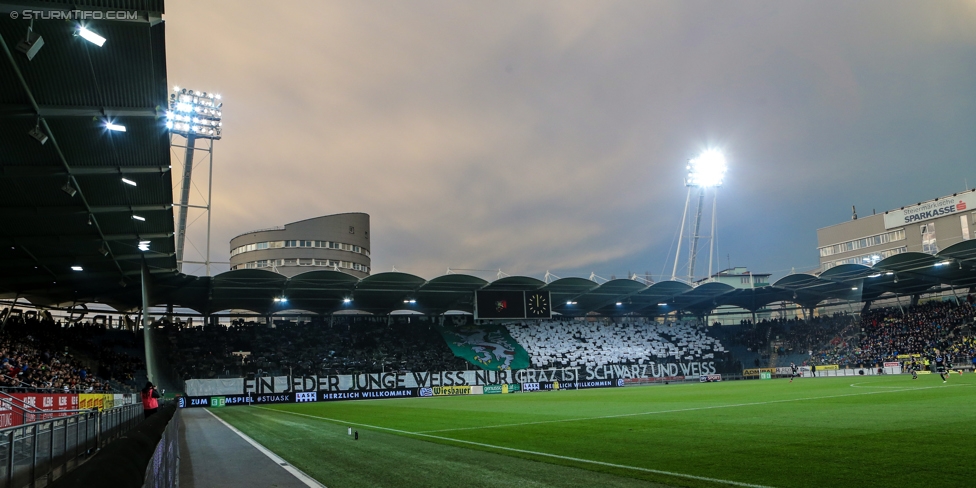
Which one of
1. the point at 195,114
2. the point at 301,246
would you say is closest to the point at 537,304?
the point at 195,114

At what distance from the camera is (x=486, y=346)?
65.1m

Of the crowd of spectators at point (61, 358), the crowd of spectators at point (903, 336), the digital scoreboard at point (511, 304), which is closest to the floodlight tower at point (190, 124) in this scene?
the crowd of spectators at point (61, 358)

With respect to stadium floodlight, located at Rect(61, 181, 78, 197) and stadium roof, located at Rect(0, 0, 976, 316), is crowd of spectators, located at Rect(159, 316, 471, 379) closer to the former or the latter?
stadium roof, located at Rect(0, 0, 976, 316)

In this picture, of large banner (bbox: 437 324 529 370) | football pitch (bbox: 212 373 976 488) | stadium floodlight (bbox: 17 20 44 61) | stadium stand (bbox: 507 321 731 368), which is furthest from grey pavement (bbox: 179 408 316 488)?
stadium stand (bbox: 507 321 731 368)

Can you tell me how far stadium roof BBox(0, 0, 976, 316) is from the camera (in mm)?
17438

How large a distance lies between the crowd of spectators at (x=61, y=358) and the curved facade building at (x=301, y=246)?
35942 millimetres

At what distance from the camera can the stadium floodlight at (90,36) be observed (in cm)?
1577

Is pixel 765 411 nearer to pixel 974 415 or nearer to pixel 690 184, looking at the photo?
pixel 974 415

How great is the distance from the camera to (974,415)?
49.8ft

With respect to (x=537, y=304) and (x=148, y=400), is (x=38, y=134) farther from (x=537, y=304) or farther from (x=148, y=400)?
(x=537, y=304)

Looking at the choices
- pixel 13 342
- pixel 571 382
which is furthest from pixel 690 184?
pixel 13 342

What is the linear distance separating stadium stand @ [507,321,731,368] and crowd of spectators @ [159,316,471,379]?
32.3 ft

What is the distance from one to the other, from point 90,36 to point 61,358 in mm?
33377

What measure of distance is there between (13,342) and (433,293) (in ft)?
105
